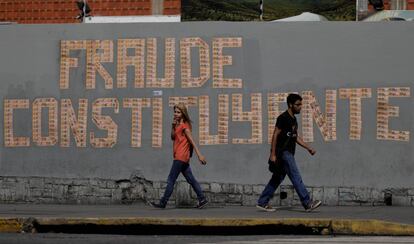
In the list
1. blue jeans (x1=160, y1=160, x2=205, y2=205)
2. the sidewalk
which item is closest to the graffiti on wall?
blue jeans (x1=160, y1=160, x2=205, y2=205)

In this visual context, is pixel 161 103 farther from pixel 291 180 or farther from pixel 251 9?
pixel 251 9

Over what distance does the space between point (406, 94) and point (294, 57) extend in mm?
1836

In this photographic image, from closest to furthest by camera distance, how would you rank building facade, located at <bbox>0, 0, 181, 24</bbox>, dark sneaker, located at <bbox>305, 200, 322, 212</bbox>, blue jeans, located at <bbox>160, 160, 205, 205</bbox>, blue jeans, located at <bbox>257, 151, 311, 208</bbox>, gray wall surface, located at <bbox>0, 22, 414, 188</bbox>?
blue jeans, located at <bbox>257, 151, 311, 208</bbox>, dark sneaker, located at <bbox>305, 200, 322, 212</bbox>, blue jeans, located at <bbox>160, 160, 205, 205</bbox>, gray wall surface, located at <bbox>0, 22, 414, 188</bbox>, building facade, located at <bbox>0, 0, 181, 24</bbox>

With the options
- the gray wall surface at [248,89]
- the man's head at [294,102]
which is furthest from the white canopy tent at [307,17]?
the man's head at [294,102]

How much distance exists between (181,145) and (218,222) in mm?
2748

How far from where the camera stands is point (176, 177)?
15383mm

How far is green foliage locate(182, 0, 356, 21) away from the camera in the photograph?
62.0 ft

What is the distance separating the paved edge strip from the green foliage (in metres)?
6.77

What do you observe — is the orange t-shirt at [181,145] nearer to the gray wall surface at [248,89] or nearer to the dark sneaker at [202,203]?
the dark sneaker at [202,203]

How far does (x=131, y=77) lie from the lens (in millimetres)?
16859

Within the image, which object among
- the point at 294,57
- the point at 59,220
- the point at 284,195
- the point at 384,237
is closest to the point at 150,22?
the point at 294,57

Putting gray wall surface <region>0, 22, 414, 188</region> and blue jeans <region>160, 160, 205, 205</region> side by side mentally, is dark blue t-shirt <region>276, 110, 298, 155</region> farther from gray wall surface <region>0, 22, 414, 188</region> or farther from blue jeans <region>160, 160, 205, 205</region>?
gray wall surface <region>0, 22, 414, 188</region>

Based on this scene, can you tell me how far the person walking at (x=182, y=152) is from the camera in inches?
603

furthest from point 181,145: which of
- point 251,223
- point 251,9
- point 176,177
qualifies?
point 251,9
